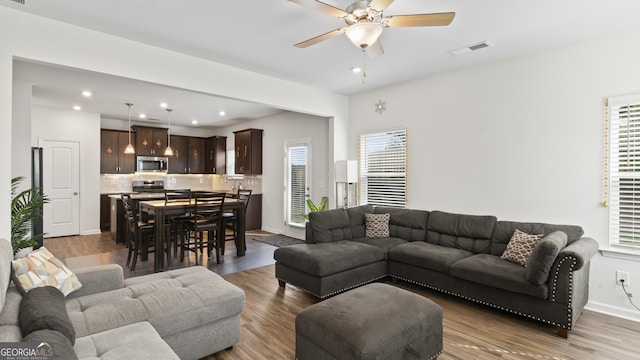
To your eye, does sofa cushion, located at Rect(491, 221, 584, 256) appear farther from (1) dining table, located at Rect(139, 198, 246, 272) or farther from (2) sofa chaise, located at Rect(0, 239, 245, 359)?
(1) dining table, located at Rect(139, 198, 246, 272)

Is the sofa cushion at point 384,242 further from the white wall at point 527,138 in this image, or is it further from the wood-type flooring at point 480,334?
the white wall at point 527,138

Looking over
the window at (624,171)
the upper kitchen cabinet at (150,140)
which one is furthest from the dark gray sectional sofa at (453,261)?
the upper kitchen cabinet at (150,140)

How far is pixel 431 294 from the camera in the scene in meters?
3.78

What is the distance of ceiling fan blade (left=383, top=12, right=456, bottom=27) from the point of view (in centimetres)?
233

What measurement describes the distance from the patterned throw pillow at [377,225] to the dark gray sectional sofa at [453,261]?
0.09m

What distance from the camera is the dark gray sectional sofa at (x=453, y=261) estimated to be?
9.31 feet

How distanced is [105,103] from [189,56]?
11.5ft

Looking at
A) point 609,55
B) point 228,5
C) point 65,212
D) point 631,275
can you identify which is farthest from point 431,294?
point 65,212

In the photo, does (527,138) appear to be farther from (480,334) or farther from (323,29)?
(323,29)

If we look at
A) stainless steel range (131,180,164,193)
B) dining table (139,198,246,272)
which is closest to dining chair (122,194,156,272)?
dining table (139,198,246,272)

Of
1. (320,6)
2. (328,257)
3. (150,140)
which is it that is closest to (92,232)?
(150,140)

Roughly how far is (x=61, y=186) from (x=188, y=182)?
10.1ft

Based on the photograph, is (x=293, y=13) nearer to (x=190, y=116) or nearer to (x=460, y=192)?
(x=460, y=192)

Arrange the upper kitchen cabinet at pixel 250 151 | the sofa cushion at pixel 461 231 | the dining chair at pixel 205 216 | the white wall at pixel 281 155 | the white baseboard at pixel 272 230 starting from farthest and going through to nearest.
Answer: the upper kitchen cabinet at pixel 250 151 < the white baseboard at pixel 272 230 < the white wall at pixel 281 155 < the dining chair at pixel 205 216 < the sofa cushion at pixel 461 231
